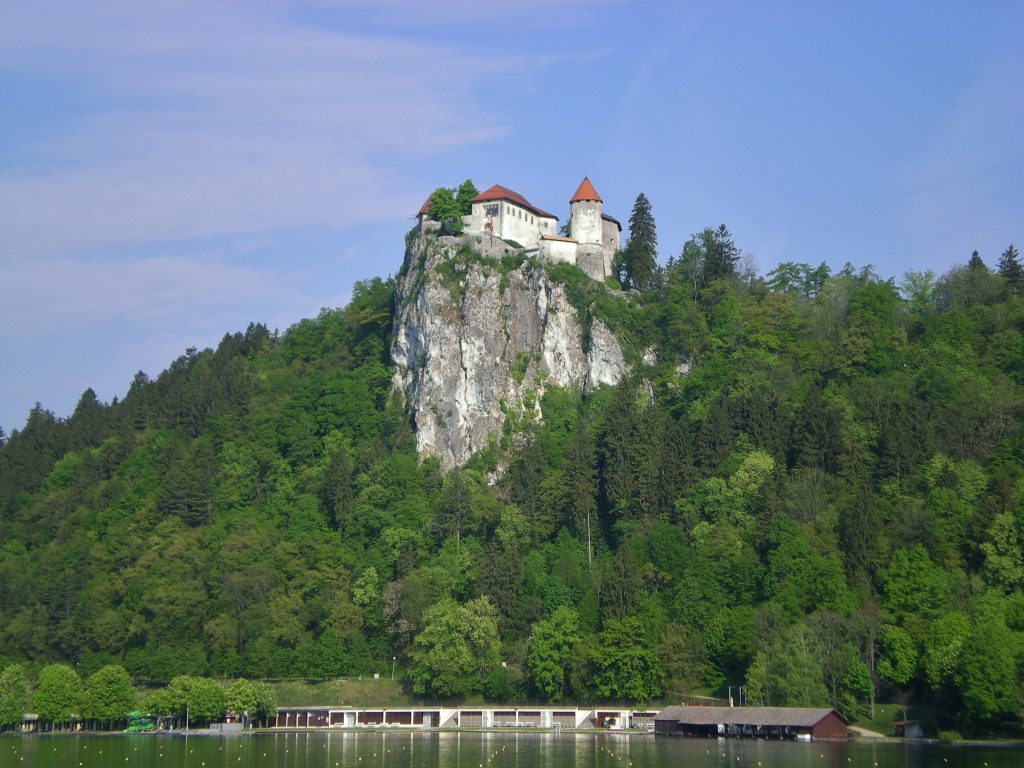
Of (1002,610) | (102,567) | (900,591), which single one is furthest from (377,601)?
(1002,610)

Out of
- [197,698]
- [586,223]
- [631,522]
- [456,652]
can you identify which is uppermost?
[586,223]

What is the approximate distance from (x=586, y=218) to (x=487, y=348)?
17.4 m

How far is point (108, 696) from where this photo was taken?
95.5 meters

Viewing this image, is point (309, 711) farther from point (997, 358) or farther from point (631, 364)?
point (997, 358)

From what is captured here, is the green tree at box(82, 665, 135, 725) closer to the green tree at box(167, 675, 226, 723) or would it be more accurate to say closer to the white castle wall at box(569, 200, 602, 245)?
the green tree at box(167, 675, 226, 723)

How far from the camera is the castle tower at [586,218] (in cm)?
12681

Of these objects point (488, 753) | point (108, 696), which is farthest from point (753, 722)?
point (108, 696)

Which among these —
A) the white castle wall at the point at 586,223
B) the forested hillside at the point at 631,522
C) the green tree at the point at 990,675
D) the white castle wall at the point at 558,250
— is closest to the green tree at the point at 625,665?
the forested hillside at the point at 631,522

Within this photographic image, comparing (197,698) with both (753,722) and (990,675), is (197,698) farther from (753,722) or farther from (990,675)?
(990,675)

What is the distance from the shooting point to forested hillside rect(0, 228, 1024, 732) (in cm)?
8394

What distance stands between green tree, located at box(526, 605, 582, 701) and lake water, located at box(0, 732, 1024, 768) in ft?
17.8

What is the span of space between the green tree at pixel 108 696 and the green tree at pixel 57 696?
3.23ft

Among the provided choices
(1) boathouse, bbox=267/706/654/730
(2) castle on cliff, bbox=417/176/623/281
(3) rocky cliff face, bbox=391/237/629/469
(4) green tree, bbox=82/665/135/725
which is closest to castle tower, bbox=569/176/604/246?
(2) castle on cliff, bbox=417/176/623/281

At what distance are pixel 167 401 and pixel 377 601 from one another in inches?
1918
